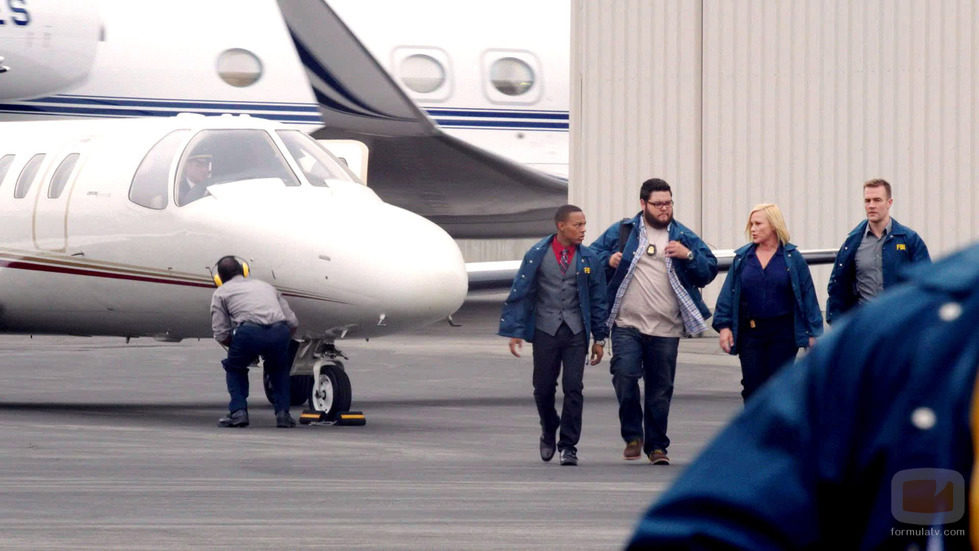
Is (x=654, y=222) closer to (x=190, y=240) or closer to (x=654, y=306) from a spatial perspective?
(x=654, y=306)

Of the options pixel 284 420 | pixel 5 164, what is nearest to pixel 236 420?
pixel 284 420

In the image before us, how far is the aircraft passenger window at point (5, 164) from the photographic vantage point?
51.5 feet

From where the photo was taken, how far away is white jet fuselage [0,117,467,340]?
13195 millimetres

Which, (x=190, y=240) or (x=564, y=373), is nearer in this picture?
(x=564, y=373)

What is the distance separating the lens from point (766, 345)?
10422mm

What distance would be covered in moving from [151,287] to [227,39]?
35.4 feet

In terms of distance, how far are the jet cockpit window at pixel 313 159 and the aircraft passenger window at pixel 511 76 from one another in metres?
11.9

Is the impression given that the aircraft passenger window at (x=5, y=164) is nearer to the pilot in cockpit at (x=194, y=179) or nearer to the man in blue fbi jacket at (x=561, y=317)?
the pilot in cockpit at (x=194, y=179)

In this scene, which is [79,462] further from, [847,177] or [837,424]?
[847,177]

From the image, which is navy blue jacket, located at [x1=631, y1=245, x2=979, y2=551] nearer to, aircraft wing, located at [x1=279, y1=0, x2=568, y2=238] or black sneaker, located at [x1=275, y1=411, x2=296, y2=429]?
black sneaker, located at [x1=275, y1=411, x2=296, y2=429]

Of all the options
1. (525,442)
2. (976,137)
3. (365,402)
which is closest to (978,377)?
(525,442)

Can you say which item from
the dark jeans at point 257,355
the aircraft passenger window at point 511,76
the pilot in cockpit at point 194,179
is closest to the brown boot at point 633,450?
the dark jeans at point 257,355

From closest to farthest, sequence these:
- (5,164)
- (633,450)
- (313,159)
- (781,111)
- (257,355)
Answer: (633,450) → (257,355) → (313,159) → (5,164) → (781,111)

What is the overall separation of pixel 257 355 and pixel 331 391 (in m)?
0.67
